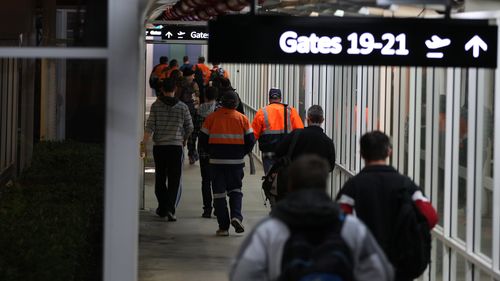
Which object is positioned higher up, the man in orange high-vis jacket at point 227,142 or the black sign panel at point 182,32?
the black sign panel at point 182,32

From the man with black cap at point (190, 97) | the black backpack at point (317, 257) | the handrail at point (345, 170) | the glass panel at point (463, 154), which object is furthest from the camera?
the man with black cap at point (190, 97)

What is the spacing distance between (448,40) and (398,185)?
0.91m

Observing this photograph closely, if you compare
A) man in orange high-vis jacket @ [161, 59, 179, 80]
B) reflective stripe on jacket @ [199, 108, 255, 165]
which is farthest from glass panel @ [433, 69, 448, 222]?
man in orange high-vis jacket @ [161, 59, 179, 80]

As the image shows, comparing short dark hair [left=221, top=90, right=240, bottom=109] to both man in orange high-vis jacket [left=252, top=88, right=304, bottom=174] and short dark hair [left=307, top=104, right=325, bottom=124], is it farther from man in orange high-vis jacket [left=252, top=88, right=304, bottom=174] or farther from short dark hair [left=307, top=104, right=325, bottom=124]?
short dark hair [left=307, top=104, right=325, bottom=124]

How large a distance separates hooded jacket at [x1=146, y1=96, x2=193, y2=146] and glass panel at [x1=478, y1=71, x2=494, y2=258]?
19.6 feet

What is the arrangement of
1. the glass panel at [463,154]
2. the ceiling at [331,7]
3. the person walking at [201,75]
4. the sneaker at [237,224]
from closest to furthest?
the ceiling at [331,7] → the glass panel at [463,154] → the sneaker at [237,224] → the person walking at [201,75]

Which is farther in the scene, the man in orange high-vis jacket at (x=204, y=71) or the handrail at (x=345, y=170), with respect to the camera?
the man in orange high-vis jacket at (x=204, y=71)

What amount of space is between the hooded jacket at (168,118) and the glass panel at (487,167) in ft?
19.6

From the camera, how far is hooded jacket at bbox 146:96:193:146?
44.1 ft

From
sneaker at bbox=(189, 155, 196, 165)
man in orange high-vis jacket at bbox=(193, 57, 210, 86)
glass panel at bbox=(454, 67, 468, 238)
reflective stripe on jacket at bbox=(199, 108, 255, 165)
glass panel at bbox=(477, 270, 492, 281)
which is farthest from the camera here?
man in orange high-vis jacket at bbox=(193, 57, 210, 86)

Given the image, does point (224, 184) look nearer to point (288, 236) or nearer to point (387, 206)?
point (387, 206)

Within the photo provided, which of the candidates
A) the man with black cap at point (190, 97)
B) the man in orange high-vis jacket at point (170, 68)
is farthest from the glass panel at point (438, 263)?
the man in orange high-vis jacket at point (170, 68)

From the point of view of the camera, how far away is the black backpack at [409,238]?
6.66m

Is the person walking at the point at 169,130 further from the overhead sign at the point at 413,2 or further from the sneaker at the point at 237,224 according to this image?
the overhead sign at the point at 413,2
